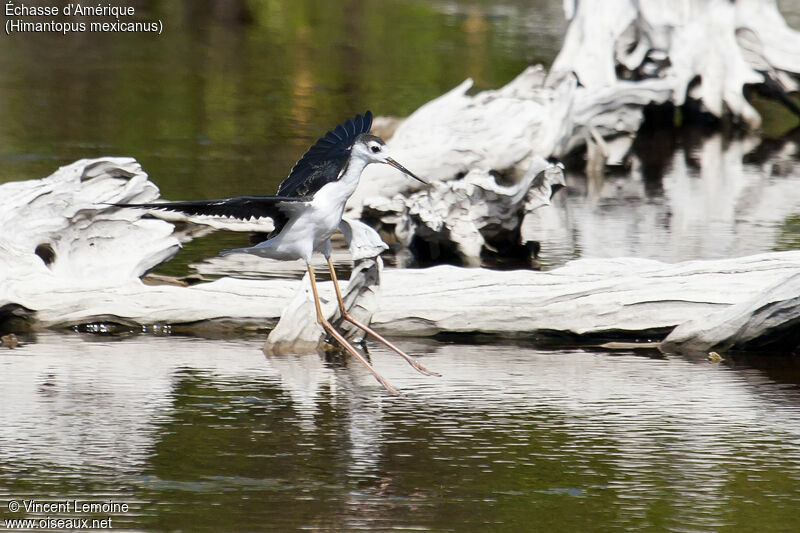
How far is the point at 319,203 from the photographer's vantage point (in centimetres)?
723

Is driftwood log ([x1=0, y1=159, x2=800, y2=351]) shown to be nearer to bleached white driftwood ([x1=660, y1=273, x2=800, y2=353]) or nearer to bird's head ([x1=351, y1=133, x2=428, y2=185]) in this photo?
bleached white driftwood ([x1=660, y1=273, x2=800, y2=353])

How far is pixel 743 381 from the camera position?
743 cm

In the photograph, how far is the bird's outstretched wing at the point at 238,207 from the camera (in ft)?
21.6

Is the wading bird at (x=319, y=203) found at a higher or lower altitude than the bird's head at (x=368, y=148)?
lower

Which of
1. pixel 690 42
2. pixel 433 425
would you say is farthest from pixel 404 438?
pixel 690 42

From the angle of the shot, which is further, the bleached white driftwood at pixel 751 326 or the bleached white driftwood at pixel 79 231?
the bleached white driftwood at pixel 79 231

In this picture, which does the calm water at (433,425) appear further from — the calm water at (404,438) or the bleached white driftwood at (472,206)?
the bleached white driftwood at (472,206)

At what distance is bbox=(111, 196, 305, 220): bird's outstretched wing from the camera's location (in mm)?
6594

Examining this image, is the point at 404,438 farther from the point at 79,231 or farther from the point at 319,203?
the point at 79,231

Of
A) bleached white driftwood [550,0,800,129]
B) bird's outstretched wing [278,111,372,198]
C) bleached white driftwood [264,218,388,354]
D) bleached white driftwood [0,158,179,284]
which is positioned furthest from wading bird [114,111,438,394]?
bleached white driftwood [550,0,800,129]

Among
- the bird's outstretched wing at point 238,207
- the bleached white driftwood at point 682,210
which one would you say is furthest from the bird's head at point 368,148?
the bleached white driftwood at point 682,210

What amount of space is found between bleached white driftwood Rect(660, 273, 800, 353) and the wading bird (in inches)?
62.1

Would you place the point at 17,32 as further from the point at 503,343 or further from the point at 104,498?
the point at 104,498

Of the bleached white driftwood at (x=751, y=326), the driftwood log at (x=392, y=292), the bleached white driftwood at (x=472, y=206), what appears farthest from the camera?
the bleached white driftwood at (x=472, y=206)
